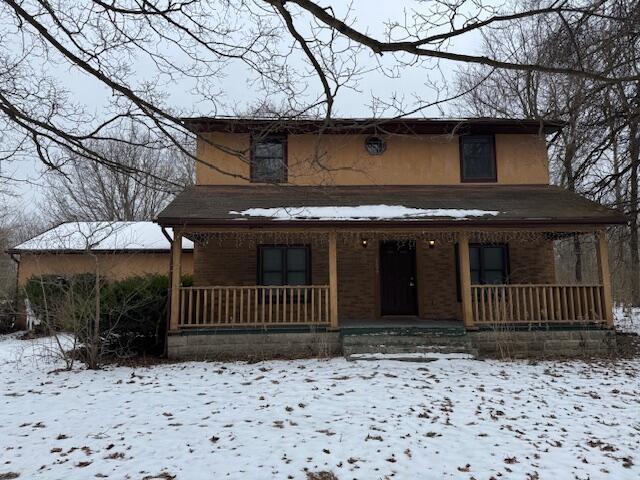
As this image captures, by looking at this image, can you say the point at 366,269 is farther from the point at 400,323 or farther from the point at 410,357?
the point at 410,357

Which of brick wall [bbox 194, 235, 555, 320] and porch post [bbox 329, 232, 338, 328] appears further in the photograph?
brick wall [bbox 194, 235, 555, 320]

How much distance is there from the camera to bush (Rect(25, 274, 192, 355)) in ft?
29.0

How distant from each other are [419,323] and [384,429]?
567 centimetres

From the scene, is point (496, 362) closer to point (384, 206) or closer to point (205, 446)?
point (384, 206)

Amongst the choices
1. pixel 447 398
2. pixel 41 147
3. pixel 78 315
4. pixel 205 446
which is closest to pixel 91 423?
pixel 205 446

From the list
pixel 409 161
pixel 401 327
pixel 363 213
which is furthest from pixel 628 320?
pixel 363 213

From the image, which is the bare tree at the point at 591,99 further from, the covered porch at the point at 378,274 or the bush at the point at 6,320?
the bush at the point at 6,320

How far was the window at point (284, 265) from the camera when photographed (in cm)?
1182

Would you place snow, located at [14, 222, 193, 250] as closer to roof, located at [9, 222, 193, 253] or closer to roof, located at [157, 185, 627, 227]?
roof, located at [9, 222, 193, 253]

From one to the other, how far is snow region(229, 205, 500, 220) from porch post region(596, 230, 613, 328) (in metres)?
2.47

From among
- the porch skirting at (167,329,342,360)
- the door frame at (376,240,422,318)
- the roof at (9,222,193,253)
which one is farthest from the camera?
the roof at (9,222,193,253)

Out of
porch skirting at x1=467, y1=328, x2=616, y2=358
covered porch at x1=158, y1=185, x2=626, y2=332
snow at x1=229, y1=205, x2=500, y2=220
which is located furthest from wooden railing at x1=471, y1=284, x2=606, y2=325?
snow at x1=229, y1=205, x2=500, y2=220

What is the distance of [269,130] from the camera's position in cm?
416

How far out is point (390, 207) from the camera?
10.6 m
